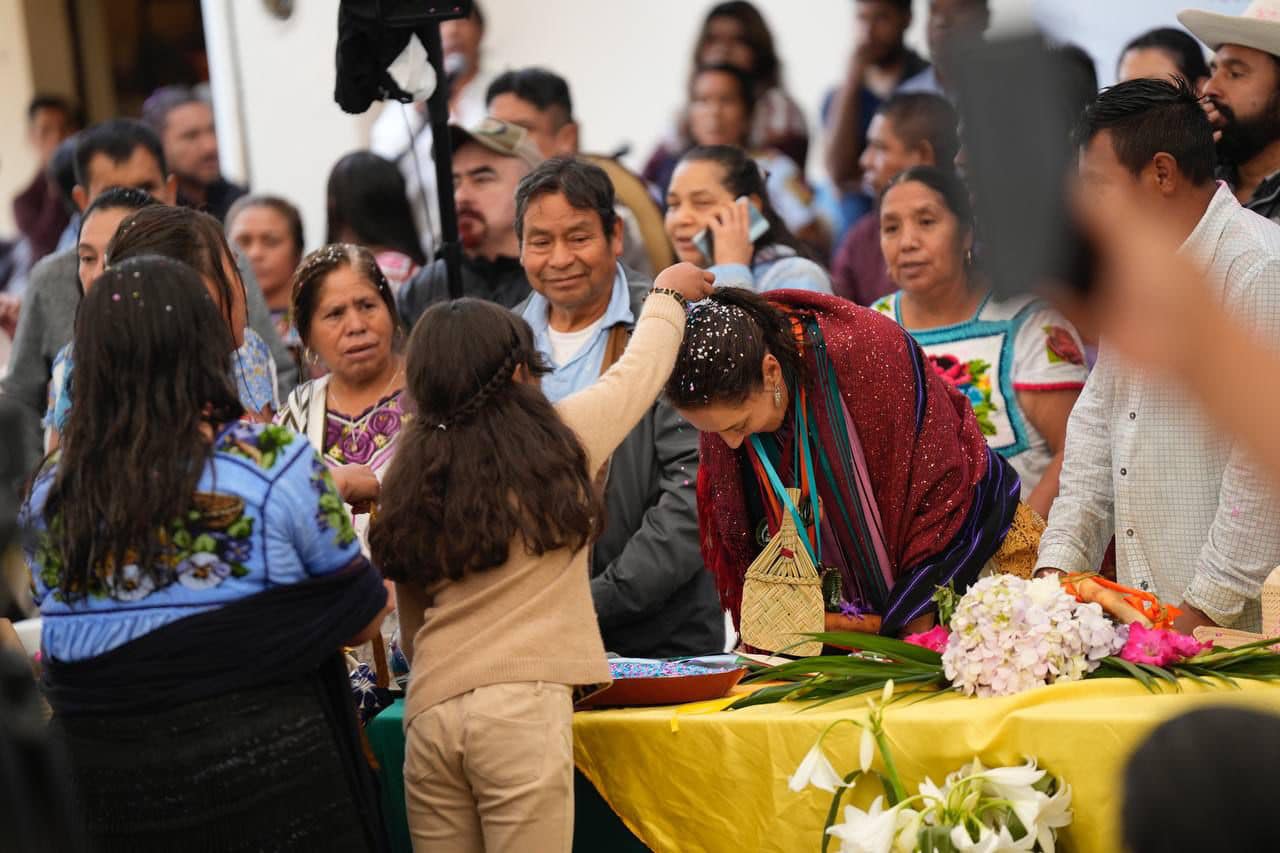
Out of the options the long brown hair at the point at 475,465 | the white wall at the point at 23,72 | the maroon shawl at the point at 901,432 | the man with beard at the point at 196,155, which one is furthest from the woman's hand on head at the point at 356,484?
the white wall at the point at 23,72

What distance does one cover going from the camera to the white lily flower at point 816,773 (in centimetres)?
261

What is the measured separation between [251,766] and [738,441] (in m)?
1.15

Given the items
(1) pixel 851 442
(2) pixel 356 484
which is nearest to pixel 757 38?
(1) pixel 851 442

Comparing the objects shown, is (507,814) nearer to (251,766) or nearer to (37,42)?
(251,766)

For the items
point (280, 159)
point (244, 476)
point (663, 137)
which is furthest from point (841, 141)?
point (244, 476)

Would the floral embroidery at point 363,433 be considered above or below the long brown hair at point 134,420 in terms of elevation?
below

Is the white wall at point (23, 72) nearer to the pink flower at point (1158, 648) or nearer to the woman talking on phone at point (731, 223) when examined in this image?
the woman talking on phone at point (731, 223)

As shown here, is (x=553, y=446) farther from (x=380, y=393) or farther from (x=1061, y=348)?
(x=1061, y=348)

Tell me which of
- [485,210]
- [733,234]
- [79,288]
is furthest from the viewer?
[485,210]

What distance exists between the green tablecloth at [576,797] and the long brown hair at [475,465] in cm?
43

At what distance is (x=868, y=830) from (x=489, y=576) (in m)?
0.78

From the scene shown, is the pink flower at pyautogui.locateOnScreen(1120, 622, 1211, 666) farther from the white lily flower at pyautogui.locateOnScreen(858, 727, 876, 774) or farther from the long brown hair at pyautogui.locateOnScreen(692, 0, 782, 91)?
the long brown hair at pyautogui.locateOnScreen(692, 0, 782, 91)

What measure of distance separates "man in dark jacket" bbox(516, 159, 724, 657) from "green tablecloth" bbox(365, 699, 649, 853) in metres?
0.56

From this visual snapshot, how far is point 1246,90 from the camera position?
393 cm
